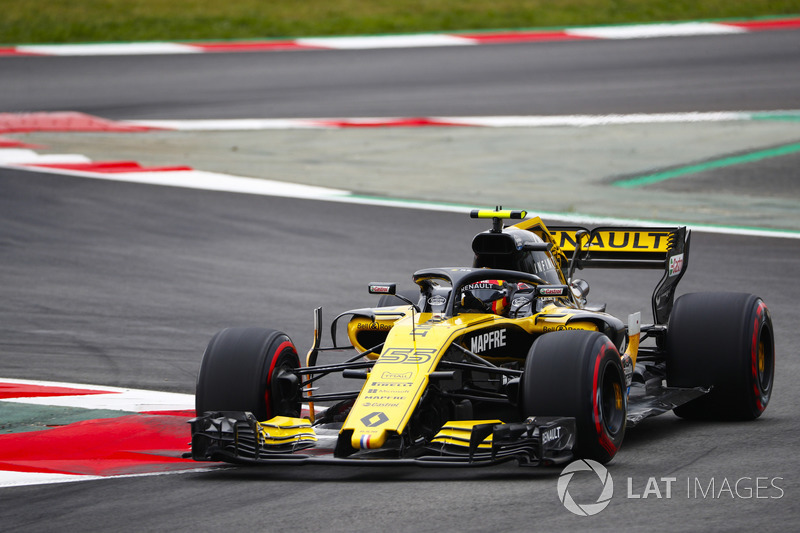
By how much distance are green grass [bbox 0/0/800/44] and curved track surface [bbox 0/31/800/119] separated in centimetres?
221

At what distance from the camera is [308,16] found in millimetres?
32875

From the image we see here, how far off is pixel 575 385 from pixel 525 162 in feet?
44.8

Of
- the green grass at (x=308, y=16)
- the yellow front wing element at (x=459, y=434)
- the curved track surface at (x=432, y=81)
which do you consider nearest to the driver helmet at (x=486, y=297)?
the yellow front wing element at (x=459, y=434)

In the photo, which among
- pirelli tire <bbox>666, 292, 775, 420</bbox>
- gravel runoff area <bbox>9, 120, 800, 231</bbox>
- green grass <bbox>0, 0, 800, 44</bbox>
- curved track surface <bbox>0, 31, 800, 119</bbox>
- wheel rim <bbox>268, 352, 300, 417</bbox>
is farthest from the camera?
green grass <bbox>0, 0, 800, 44</bbox>

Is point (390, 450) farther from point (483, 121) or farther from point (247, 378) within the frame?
point (483, 121)

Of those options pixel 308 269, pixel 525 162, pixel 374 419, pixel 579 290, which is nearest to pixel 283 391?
pixel 374 419

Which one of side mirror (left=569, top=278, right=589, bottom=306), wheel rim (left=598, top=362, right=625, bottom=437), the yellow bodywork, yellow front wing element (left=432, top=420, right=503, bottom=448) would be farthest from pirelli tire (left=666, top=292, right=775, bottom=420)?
yellow front wing element (left=432, top=420, right=503, bottom=448)

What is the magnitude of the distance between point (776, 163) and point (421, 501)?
14.6m

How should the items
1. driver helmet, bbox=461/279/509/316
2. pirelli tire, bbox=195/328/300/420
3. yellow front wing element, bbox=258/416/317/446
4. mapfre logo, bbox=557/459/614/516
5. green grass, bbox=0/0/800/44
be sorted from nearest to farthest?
mapfre logo, bbox=557/459/614/516 → yellow front wing element, bbox=258/416/317/446 → pirelli tire, bbox=195/328/300/420 → driver helmet, bbox=461/279/509/316 → green grass, bbox=0/0/800/44

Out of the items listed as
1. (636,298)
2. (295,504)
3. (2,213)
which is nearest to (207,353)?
(295,504)

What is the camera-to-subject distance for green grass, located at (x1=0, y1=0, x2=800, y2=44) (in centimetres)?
3138

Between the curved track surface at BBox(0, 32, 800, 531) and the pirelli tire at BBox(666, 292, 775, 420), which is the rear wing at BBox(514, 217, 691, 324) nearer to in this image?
the pirelli tire at BBox(666, 292, 775, 420)

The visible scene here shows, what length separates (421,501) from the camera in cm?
711

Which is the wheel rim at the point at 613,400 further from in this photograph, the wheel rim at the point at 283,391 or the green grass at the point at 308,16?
the green grass at the point at 308,16
